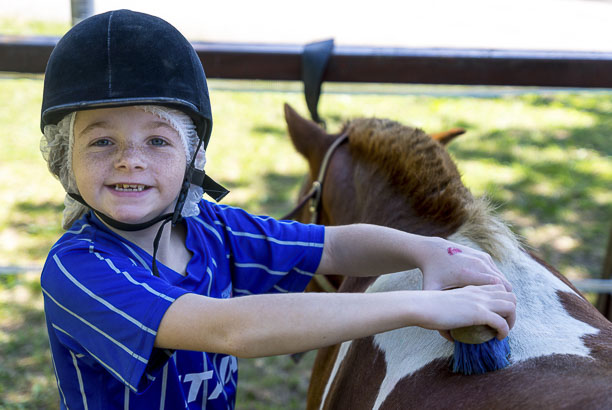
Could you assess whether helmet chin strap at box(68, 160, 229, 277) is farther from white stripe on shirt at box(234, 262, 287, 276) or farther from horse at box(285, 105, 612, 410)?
horse at box(285, 105, 612, 410)

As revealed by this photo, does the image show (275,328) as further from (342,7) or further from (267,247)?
(342,7)

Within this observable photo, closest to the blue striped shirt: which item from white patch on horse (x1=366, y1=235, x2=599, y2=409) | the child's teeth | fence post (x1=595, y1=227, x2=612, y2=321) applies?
the child's teeth

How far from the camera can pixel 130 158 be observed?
4.28 ft

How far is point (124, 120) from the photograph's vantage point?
1.35 meters

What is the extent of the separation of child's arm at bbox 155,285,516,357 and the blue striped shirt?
0.25 ft

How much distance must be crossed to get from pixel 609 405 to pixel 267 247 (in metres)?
0.88

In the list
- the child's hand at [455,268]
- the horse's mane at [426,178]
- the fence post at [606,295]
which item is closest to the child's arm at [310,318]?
the child's hand at [455,268]

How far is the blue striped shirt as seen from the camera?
3.91 ft

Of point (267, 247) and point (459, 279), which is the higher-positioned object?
point (459, 279)

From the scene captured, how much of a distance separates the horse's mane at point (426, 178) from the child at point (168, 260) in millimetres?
149

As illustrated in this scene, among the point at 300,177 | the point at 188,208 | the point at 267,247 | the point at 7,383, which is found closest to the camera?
the point at 188,208

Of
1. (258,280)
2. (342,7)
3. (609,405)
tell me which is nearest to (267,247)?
(258,280)

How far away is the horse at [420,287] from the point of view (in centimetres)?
114

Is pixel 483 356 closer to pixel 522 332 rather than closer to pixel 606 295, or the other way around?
pixel 522 332
